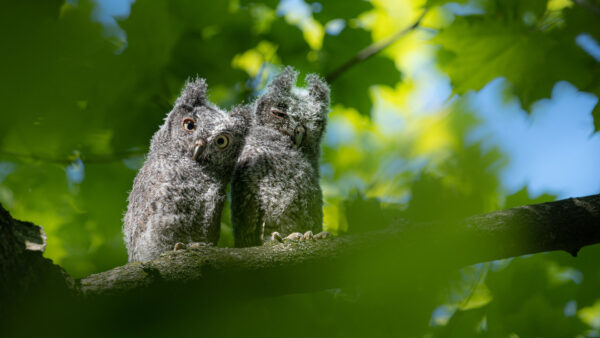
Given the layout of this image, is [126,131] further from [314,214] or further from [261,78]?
[314,214]

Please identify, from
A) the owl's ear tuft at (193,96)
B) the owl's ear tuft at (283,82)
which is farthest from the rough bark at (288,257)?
the owl's ear tuft at (283,82)

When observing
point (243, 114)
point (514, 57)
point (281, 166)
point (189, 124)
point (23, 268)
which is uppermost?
point (514, 57)

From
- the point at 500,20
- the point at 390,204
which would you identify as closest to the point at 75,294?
the point at 390,204

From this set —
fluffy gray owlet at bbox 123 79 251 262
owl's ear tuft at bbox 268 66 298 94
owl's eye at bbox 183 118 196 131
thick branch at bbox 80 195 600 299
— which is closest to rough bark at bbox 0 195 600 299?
thick branch at bbox 80 195 600 299

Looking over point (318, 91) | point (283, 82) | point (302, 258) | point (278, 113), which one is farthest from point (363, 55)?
point (302, 258)

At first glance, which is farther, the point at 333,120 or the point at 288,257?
the point at 333,120

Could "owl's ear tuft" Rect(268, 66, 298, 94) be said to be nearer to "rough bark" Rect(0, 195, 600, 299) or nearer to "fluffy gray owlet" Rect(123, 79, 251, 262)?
"fluffy gray owlet" Rect(123, 79, 251, 262)

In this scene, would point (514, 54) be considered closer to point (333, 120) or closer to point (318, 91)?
point (318, 91)
